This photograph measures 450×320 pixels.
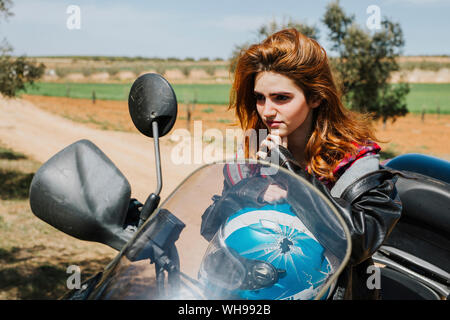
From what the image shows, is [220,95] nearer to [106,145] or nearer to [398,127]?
[398,127]

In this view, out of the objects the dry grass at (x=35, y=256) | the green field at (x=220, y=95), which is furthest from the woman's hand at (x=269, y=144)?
the green field at (x=220, y=95)

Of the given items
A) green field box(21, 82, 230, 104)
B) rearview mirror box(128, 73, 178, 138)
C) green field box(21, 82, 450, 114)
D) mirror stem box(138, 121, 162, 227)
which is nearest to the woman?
mirror stem box(138, 121, 162, 227)

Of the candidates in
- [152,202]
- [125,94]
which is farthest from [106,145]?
[125,94]

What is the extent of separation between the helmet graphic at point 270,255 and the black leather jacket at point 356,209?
53 millimetres

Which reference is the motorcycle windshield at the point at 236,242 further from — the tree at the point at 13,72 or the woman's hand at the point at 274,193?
the tree at the point at 13,72

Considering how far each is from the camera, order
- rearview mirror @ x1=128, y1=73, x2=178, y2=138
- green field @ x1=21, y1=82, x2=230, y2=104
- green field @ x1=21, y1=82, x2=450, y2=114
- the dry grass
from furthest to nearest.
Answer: green field @ x1=21, y1=82, x2=230, y2=104
green field @ x1=21, y1=82, x2=450, y2=114
the dry grass
rearview mirror @ x1=128, y1=73, x2=178, y2=138

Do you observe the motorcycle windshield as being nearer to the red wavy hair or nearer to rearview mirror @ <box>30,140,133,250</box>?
rearview mirror @ <box>30,140,133,250</box>

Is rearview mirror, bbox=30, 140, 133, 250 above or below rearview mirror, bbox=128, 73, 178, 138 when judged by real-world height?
below

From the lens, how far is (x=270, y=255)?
1332 mm

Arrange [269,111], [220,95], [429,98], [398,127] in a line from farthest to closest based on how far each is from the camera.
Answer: [220,95] → [429,98] → [398,127] → [269,111]

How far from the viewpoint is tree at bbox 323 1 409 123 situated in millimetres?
15867

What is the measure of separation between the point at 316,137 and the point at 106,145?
529 inches

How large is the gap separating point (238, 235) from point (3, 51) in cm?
1022

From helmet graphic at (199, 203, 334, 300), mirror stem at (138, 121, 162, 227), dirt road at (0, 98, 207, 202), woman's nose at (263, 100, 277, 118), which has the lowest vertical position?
dirt road at (0, 98, 207, 202)
